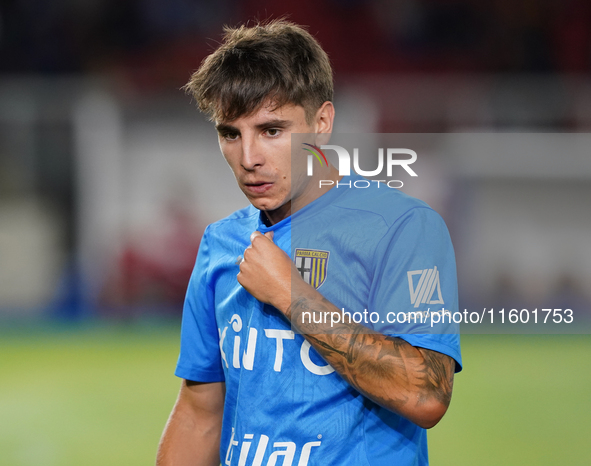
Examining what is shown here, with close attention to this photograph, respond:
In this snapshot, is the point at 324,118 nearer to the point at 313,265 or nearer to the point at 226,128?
the point at 226,128

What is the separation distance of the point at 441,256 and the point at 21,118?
1011 centimetres

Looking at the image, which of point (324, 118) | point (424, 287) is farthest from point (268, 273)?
point (324, 118)

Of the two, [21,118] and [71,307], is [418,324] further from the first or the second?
[21,118]

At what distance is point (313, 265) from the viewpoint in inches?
59.8

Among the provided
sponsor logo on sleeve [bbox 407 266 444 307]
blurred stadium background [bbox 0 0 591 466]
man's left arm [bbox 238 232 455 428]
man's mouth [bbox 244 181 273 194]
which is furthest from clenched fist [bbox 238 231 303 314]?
blurred stadium background [bbox 0 0 591 466]

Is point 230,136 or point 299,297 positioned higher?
point 230,136

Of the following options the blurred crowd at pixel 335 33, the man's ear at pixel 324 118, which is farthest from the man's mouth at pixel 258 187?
the blurred crowd at pixel 335 33

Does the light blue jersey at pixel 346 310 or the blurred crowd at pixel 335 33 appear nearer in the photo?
the light blue jersey at pixel 346 310

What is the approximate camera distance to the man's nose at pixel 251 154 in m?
1.50

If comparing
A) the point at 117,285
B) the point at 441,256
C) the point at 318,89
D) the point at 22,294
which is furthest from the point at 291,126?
the point at 22,294

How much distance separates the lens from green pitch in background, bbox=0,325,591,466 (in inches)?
161

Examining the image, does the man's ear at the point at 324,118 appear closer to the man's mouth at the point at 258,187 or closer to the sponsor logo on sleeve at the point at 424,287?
the man's mouth at the point at 258,187

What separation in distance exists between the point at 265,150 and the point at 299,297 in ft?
1.31

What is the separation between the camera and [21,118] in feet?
32.7
